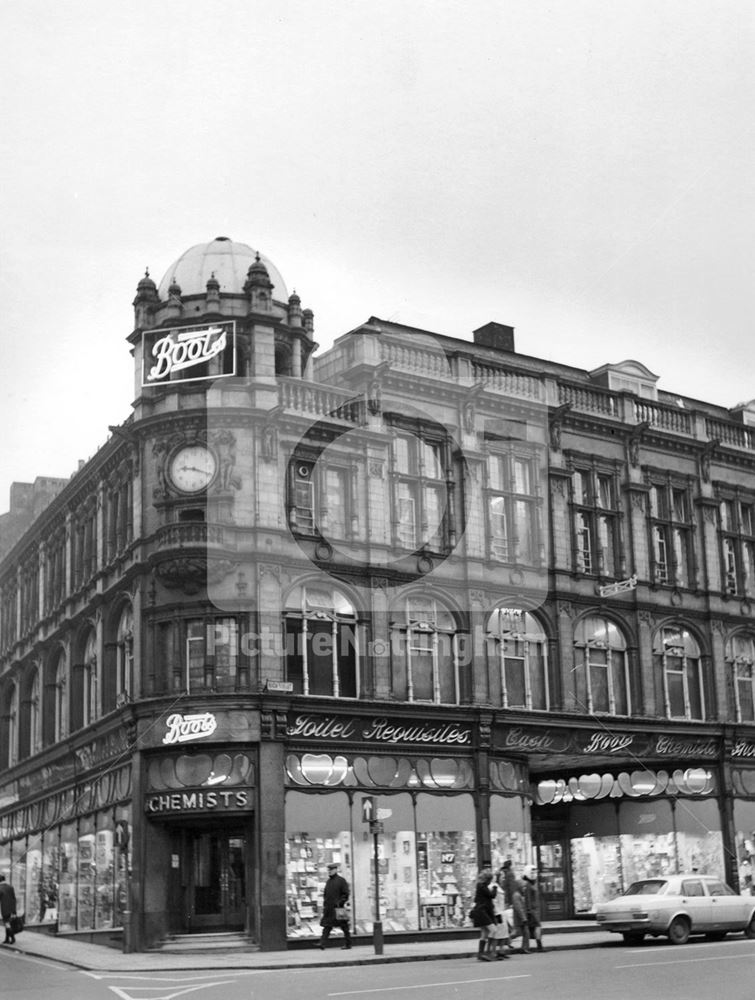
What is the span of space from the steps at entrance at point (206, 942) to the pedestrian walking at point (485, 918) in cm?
704

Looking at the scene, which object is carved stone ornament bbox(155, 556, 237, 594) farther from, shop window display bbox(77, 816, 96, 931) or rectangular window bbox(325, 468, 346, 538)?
shop window display bbox(77, 816, 96, 931)

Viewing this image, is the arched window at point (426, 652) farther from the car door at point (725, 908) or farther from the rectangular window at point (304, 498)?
the car door at point (725, 908)

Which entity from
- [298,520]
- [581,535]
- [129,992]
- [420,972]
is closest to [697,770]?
[581,535]

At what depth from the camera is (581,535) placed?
46.3 meters

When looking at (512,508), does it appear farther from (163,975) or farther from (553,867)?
(163,975)

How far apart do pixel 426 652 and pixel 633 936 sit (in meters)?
10.8

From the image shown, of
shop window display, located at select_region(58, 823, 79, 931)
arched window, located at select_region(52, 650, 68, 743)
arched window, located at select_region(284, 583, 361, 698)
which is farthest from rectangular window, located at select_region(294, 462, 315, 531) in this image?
arched window, located at select_region(52, 650, 68, 743)

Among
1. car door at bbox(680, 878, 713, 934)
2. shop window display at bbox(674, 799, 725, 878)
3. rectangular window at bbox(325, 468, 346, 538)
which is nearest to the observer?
car door at bbox(680, 878, 713, 934)

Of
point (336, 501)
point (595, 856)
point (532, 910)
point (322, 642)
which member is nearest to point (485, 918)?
point (532, 910)

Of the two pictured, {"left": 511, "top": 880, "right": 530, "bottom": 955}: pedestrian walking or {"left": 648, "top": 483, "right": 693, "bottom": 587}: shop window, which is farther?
{"left": 648, "top": 483, "right": 693, "bottom": 587}: shop window

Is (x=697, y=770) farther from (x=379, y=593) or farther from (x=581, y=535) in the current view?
(x=379, y=593)

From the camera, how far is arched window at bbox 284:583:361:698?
38906 mm

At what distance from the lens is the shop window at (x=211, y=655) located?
124 feet

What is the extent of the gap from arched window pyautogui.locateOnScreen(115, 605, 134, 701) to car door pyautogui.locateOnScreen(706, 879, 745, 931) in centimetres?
1665
